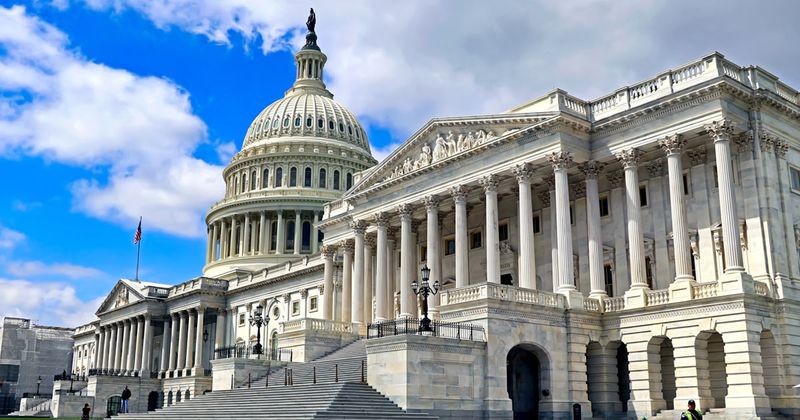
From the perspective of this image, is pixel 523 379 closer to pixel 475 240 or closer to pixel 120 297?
pixel 475 240

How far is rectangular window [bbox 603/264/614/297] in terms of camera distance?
155 ft

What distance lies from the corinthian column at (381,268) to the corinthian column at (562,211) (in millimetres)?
15783

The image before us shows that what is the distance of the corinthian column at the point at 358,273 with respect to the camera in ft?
196

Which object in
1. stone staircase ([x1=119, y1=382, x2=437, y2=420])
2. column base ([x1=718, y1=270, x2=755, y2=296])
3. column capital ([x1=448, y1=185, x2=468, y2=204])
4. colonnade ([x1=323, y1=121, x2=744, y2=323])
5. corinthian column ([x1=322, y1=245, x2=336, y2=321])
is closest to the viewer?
stone staircase ([x1=119, y1=382, x2=437, y2=420])

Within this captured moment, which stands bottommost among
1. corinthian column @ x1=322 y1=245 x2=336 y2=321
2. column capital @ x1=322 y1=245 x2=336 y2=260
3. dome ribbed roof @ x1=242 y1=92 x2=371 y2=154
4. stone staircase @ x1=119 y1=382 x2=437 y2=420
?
stone staircase @ x1=119 y1=382 x2=437 y2=420

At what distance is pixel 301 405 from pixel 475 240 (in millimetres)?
A: 23946

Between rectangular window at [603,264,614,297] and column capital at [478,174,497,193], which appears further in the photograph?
column capital at [478,174,497,193]

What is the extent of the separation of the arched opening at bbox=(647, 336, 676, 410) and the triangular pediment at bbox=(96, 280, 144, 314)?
251 ft

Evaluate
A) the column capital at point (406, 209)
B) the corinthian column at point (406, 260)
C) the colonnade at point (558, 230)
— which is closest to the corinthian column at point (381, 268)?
the colonnade at point (558, 230)

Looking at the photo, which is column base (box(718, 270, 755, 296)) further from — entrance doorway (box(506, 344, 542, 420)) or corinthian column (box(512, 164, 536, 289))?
corinthian column (box(512, 164, 536, 289))

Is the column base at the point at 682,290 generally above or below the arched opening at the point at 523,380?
above

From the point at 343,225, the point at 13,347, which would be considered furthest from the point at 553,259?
the point at 13,347

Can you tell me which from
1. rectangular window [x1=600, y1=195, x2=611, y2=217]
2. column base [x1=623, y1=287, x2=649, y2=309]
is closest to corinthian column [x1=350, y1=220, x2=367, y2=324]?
rectangular window [x1=600, y1=195, x2=611, y2=217]

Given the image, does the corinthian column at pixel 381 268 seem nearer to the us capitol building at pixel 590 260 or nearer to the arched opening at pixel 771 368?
the us capitol building at pixel 590 260
